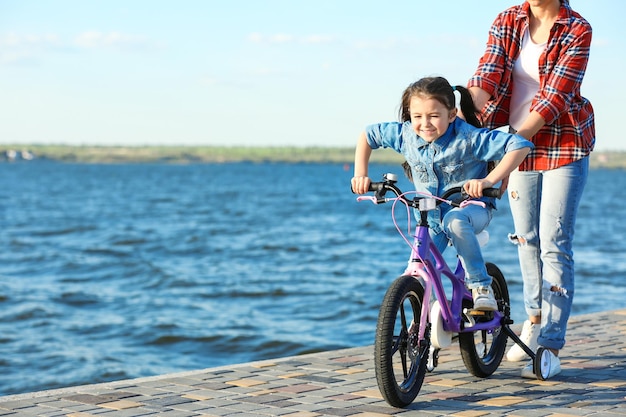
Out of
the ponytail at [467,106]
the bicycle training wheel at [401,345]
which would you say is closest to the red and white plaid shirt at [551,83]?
the ponytail at [467,106]

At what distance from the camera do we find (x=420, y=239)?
4.63m

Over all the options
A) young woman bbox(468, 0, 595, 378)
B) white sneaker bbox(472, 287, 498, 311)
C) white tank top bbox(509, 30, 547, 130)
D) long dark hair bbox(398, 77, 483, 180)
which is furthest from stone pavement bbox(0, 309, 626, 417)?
white tank top bbox(509, 30, 547, 130)

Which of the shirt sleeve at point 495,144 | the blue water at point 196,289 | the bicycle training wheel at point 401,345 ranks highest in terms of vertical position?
the shirt sleeve at point 495,144

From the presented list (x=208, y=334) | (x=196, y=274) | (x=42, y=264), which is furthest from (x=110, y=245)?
(x=208, y=334)

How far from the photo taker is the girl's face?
4.61 meters

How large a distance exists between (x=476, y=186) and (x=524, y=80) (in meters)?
1.10

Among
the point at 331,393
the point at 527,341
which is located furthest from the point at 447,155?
the point at 527,341

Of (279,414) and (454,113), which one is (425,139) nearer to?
(454,113)

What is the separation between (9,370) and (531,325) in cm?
645

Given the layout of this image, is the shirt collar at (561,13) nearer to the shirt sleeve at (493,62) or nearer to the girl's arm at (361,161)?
the shirt sleeve at (493,62)

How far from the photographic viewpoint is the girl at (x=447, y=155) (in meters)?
4.61

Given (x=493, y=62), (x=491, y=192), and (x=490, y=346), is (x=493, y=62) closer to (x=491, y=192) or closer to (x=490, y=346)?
(x=491, y=192)

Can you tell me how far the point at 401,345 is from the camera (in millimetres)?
4648

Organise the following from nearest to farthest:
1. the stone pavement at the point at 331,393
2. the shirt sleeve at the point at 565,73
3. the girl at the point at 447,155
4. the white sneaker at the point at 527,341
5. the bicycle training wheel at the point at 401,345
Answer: the bicycle training wheel at the point at 401,345 → the stone pavement at the point at 331,393 → the girl at the point at 447,155 → the shirt sleeve at the point at 565,73 → the white sneaker at the point at 527,341
